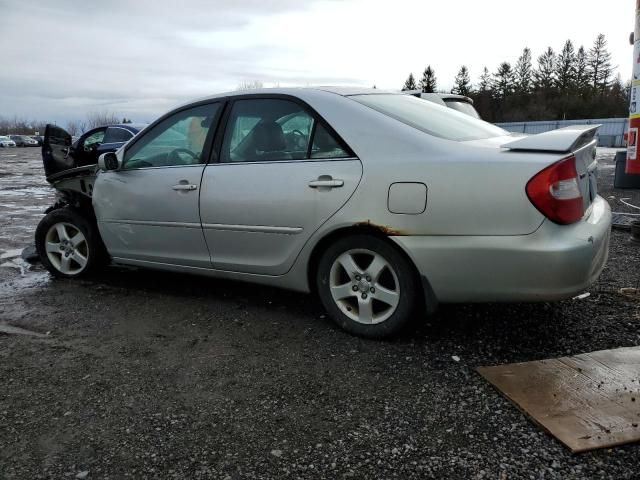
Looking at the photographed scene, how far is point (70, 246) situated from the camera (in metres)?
4.86

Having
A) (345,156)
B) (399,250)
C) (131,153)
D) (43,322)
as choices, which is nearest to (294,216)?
(345,156)

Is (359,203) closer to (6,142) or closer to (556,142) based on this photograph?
(556,142)

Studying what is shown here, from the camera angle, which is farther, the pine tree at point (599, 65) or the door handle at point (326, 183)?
the pine tree at point (599, 65)

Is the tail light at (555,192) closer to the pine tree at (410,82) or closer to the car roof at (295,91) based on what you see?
the car roof at (295,91)

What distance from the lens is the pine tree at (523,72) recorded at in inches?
2886

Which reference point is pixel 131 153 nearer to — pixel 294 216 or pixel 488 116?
pixel 294 216

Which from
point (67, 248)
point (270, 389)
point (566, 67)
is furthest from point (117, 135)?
point (566, 67)

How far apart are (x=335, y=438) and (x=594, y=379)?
136 centimetres

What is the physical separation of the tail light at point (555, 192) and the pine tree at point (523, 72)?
251ft

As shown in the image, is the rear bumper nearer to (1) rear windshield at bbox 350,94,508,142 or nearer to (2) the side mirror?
(1) rear windshield at bbox 350,94,508,142

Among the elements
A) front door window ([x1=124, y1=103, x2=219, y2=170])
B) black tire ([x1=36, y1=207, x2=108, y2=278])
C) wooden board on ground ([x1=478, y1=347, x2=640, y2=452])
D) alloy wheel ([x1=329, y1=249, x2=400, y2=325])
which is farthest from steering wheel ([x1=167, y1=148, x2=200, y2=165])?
wooden board on ground ([x1=478, y1=347, x2=640, y2=452])

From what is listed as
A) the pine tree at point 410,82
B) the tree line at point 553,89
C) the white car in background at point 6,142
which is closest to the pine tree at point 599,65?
the tree line at point 553,89

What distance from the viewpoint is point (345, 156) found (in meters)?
3.28

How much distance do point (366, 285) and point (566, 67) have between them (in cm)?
7777
